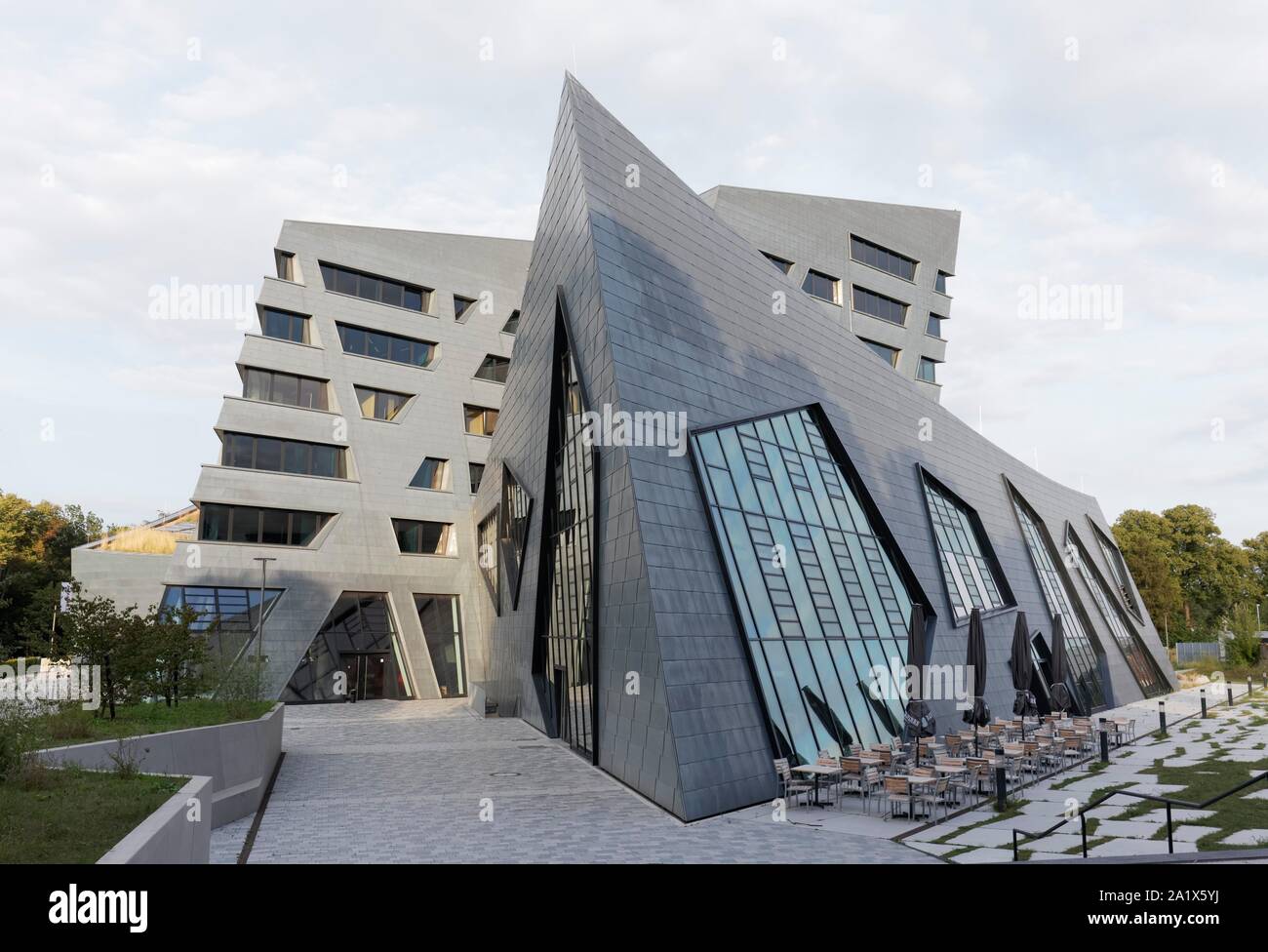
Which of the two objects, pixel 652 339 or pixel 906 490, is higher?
pixel 652 339

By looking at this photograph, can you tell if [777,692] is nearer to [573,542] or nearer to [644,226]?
[573,542]

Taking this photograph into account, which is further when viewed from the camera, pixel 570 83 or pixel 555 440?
pixel 555 440

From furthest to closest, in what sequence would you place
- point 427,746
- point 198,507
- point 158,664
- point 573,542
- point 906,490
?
point 198,507
point 906,490
point 427,746
point 573,542
point 158,664

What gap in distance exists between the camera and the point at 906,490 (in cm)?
2653

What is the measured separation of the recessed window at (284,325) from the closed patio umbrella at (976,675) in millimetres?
35801

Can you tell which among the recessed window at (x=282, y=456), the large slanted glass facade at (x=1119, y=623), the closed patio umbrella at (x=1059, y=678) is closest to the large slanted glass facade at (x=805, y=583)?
the closed patio umbrella at (x=1059, y=678)

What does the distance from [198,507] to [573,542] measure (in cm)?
2500

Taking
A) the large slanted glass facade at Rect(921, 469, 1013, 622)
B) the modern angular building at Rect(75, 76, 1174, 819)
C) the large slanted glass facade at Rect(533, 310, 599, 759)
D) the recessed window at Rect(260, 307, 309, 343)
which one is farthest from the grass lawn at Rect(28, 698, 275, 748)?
the recessed window at Rect(260, 307, 309, 343)

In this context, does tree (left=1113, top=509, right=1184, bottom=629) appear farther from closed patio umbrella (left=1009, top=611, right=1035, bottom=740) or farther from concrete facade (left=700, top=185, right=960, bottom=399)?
closed patio umbrella (left=1009, top=611, right=1035, bottom=740)

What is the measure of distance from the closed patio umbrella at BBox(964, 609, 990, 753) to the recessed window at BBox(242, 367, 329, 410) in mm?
33942

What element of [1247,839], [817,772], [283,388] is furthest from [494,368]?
[1247,839]

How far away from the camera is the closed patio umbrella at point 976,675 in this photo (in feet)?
63.3
